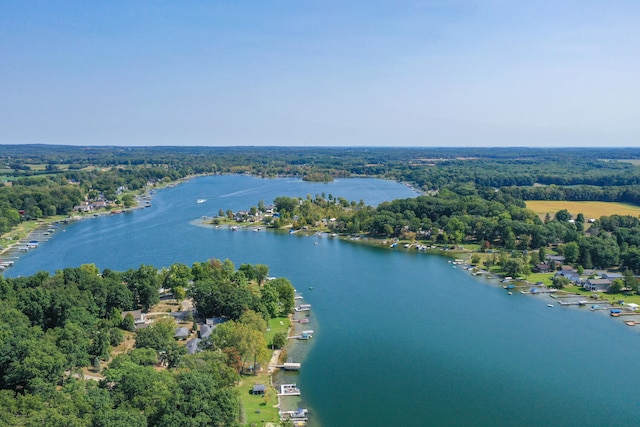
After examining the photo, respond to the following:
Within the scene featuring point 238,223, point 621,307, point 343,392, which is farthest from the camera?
point 238,223

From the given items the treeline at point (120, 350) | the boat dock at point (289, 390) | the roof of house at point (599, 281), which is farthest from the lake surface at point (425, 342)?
the roof of house at point (599, 281)

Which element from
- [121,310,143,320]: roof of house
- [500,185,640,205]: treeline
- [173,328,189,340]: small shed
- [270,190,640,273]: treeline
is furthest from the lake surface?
[500,185,640,205]: treeline

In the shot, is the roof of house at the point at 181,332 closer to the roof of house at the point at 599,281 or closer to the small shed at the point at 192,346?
the small shed at the point at 192,346

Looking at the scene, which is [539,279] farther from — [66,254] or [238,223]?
[66,254]

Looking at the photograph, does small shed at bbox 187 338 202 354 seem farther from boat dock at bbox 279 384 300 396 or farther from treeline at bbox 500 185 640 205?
treeline at bbox 500 185 640 205

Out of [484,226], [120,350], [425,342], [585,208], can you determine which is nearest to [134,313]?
[120,350]

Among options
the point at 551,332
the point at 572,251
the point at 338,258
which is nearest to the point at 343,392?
the point at 551,332

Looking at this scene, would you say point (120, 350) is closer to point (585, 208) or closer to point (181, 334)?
point (181, 334)
